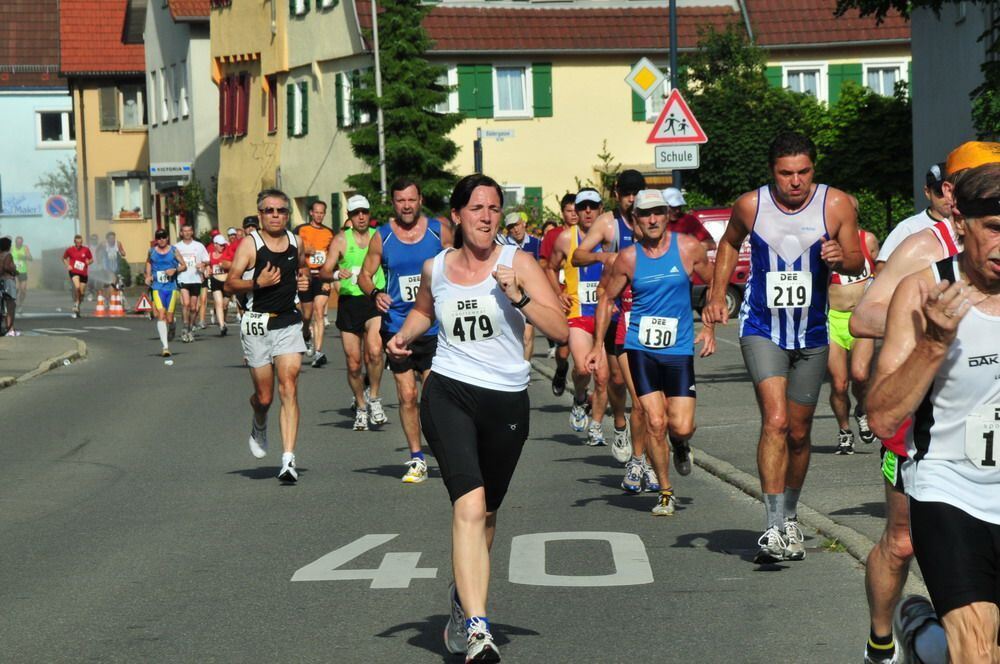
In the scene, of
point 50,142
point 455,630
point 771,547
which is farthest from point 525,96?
point 455,630

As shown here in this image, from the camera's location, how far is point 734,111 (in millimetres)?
46844

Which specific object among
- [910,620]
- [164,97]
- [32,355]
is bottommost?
[32,355]

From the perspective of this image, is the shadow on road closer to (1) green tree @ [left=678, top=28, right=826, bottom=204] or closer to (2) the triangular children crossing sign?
(2) the triangular children crossing sign

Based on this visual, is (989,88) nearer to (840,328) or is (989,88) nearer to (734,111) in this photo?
(840,328)

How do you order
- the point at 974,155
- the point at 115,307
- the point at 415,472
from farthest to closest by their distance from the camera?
the point at 115,307 → the point at 415,472 → the point at 974,155

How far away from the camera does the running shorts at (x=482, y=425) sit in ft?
24.2

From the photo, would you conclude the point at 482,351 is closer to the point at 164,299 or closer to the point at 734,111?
the point at 164,299

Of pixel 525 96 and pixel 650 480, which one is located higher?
pixel 525 96

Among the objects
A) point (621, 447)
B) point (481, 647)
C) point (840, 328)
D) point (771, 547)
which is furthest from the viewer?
point (840, 328)

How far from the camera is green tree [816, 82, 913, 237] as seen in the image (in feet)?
114

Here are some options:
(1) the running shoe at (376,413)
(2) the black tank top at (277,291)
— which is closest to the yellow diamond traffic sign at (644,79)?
(1) the running shoe at (376,413)

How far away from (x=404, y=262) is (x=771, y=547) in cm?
512

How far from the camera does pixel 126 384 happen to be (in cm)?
2397

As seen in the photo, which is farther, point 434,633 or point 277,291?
point 277,291
